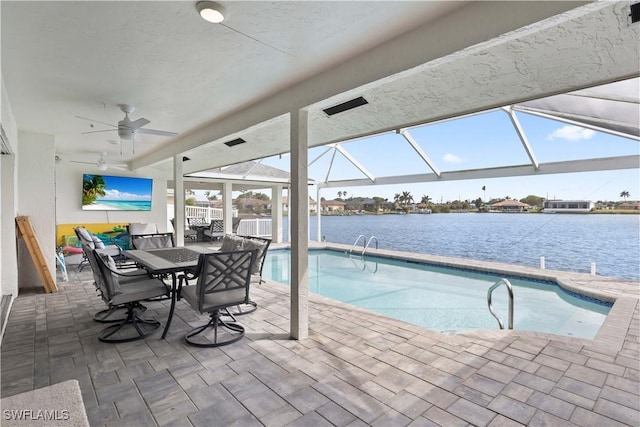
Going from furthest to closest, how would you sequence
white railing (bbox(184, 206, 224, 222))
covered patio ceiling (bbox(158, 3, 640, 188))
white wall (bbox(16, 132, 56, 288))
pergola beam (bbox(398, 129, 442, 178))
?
1. white railing (bbox(184, 206, 224, 222))
2. pergola beam (bbox(398, 129, 442, 178))
3. white wall (bbox(16, 132, 56, 288))
4. covered patio ceiling (bbox(158, 3, 640, 188))

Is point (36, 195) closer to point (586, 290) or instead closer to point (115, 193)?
point (115, 193)

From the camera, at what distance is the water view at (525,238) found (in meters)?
9.88

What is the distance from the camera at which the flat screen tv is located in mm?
8789

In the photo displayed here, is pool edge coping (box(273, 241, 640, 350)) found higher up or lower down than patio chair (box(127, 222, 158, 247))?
lower down

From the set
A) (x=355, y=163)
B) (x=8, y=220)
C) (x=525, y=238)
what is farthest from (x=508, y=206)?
(x=8, y=220)

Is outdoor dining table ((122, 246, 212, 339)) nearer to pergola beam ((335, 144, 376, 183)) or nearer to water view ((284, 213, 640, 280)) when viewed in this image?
pergola beam ((335, 144, 376, 183))

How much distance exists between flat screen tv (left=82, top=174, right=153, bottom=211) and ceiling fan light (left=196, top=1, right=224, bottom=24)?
874 centimetres

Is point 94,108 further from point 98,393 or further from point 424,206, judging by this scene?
point 424,206

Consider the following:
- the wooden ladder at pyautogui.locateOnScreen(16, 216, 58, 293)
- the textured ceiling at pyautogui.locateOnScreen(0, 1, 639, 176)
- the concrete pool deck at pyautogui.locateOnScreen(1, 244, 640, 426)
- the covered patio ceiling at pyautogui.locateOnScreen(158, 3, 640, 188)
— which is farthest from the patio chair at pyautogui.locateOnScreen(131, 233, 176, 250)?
the textured ceiling at pyautogui.locateOnScreen(0, 1, 639, 176)

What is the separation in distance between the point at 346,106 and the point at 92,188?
27.5 ft

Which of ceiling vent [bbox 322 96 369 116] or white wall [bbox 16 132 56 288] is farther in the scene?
white wall [bbox 16 132 56 288]

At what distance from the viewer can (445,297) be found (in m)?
6.44

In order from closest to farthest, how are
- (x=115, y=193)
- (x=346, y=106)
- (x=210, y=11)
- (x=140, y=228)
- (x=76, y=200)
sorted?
(x=210, y=11) < (x=346, y=106) < (x=76, y=200) < (x=140, y=228) < (x=115, y=193)

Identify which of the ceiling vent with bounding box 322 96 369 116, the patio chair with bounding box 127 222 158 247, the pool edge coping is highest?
the ceiling vent with bounding box 322 96 369 116
